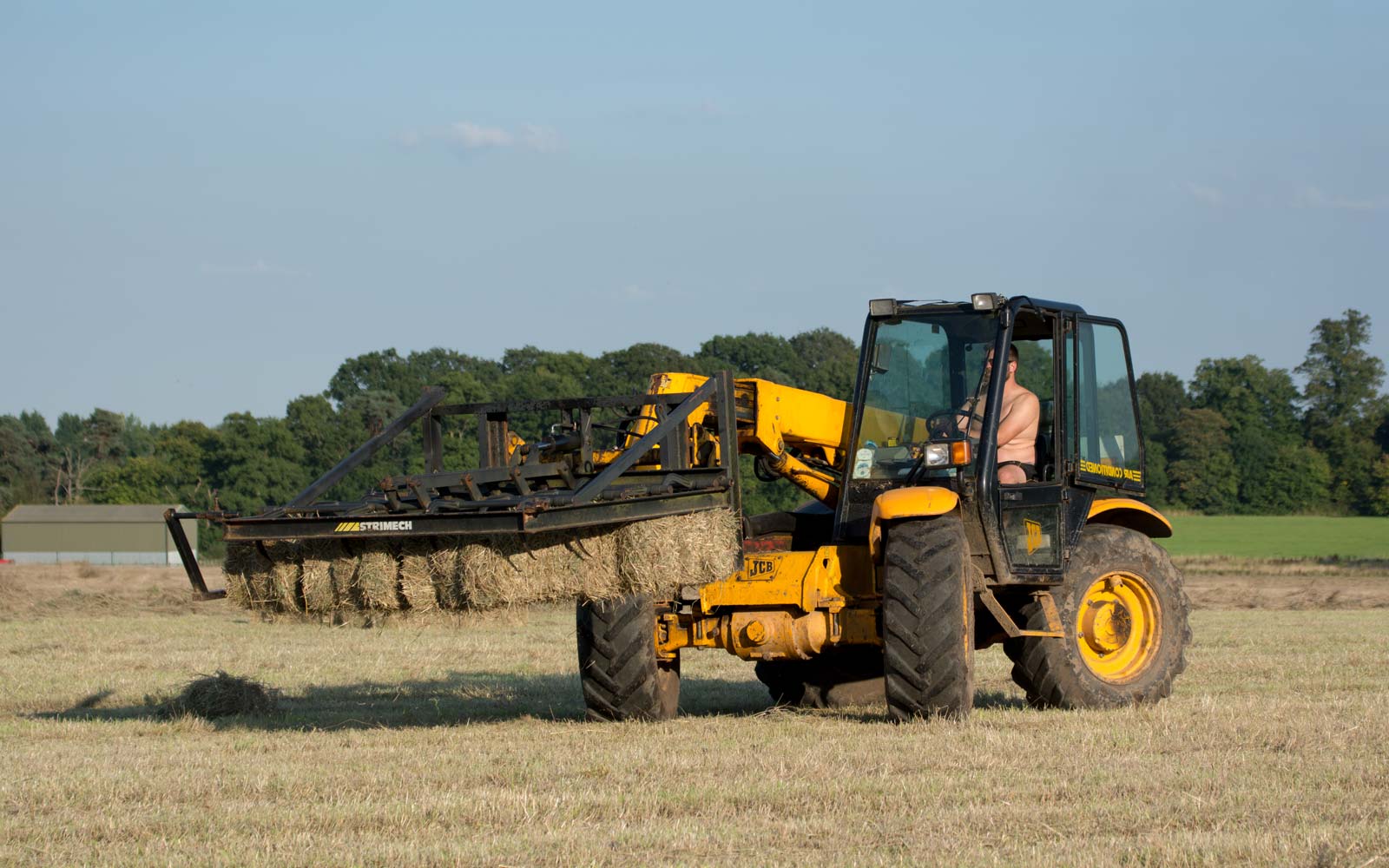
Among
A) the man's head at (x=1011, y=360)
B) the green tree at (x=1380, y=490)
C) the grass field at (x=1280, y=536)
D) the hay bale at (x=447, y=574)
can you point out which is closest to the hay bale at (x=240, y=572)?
the hay bale at (x=447, y=574)

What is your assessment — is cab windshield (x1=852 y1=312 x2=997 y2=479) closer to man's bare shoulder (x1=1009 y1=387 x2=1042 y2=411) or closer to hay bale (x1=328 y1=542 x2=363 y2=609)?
man's bare shoulder (x1=1009 y1=387 x2=1042 y2=411)

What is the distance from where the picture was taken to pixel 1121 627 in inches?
437

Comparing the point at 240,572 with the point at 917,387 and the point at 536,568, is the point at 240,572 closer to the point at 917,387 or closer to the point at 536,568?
the point at 536,568

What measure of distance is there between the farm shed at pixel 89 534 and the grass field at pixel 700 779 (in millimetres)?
62647

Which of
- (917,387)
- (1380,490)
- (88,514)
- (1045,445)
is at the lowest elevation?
(1380,490)

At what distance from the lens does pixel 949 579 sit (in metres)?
9.33

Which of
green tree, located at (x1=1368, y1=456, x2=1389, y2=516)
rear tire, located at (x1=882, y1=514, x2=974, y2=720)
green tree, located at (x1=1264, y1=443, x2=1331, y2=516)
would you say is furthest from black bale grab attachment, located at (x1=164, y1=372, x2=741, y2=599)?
green tree, located at (x1=1368, y1=456, x2=1389, y2=516)

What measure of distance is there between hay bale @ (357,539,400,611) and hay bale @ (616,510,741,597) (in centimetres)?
129

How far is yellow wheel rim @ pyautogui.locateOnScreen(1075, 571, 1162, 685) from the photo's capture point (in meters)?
10.9

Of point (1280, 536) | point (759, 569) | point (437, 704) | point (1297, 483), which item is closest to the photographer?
point (759, 569)

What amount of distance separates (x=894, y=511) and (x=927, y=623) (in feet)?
2.28

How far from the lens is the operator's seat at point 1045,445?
1068 centimetres

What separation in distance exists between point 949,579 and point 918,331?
6.71 ft

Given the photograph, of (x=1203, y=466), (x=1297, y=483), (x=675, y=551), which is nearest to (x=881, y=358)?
(x=675, y=551)
